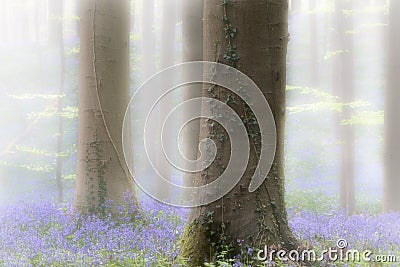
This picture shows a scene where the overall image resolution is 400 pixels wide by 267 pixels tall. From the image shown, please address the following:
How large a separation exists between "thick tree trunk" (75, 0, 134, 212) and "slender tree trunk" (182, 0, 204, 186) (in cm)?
138

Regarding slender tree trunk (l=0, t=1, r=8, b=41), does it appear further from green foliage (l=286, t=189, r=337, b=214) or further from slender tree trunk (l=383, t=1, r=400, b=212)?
slender tree trunk (l=383, t=1, r=400, b=212)

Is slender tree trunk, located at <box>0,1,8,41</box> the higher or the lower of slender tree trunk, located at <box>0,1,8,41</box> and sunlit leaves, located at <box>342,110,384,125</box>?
the higher

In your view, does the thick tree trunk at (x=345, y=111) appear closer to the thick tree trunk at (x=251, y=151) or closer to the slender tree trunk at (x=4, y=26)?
the thick tree trunk at (x=251, y=151)

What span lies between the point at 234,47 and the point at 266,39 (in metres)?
0.33

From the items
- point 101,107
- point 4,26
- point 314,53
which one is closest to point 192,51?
point 101,107

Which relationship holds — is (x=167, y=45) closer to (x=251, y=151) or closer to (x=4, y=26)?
(x=251, y=151)

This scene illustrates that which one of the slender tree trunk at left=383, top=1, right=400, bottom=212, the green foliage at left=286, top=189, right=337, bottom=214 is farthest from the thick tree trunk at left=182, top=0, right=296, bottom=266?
the green foliage at left=286, top=189, right=337, bottom=214

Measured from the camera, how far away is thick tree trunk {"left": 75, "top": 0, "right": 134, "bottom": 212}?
27.2 feet

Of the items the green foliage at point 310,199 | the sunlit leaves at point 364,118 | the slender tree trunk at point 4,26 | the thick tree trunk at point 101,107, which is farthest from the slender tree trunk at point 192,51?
the slender tree trunk at point 4,26

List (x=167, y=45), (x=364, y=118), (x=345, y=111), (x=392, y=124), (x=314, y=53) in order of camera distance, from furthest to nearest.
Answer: (x=314, y=53) < (x=167, y=45) < (x=345, y=111) < (x=364, y=118) < (x=392, y=124)

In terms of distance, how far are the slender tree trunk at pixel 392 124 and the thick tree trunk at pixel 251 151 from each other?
587 cm

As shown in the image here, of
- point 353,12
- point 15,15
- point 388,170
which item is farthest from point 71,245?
point 15,15

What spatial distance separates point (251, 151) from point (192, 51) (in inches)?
196

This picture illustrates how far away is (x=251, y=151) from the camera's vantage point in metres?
5.16
